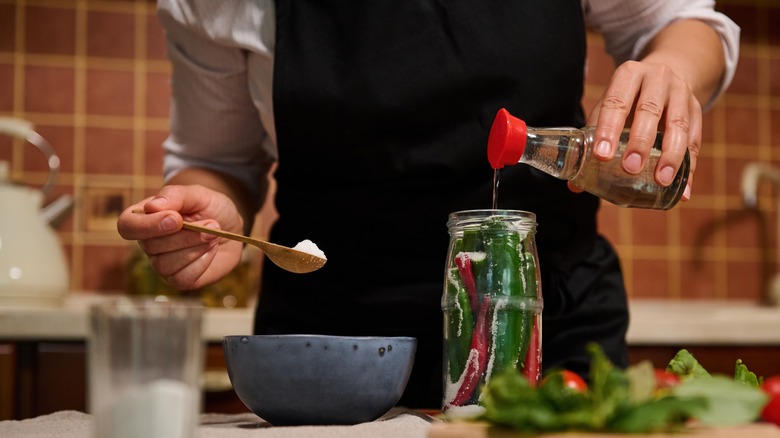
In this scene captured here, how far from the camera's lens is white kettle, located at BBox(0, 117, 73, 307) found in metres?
1.67

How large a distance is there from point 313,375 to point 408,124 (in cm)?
43

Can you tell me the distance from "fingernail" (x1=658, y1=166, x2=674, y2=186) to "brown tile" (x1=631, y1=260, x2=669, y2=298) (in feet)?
5.10

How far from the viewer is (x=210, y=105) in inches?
47.4

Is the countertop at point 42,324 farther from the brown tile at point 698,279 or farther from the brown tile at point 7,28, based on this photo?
the brown tile at point 698,279

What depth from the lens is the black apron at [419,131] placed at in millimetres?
1084

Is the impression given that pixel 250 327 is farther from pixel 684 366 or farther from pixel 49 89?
pixel 684 366

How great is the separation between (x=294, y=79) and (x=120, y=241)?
1.19 metres

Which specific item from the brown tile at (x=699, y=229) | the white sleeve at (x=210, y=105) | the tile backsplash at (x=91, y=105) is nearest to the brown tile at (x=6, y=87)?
the tile backsplash at (x=91, y=105)

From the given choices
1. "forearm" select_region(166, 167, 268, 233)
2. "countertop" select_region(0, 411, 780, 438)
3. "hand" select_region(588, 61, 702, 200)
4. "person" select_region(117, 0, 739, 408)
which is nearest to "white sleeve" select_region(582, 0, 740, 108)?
"person" select_region(117, 0, 739, 408)

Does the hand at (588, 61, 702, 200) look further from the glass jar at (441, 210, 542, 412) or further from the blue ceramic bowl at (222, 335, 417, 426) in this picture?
the blue ceramic bowl at (222, 335, 417, 426)

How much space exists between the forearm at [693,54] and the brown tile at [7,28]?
4.91 feet

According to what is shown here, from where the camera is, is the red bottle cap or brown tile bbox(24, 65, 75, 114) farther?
brown tile bbox(24, 65, 75, 114)

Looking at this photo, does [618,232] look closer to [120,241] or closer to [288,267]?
[120,241]

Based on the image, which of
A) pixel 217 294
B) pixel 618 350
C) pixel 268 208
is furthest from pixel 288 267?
pixel 268 208
